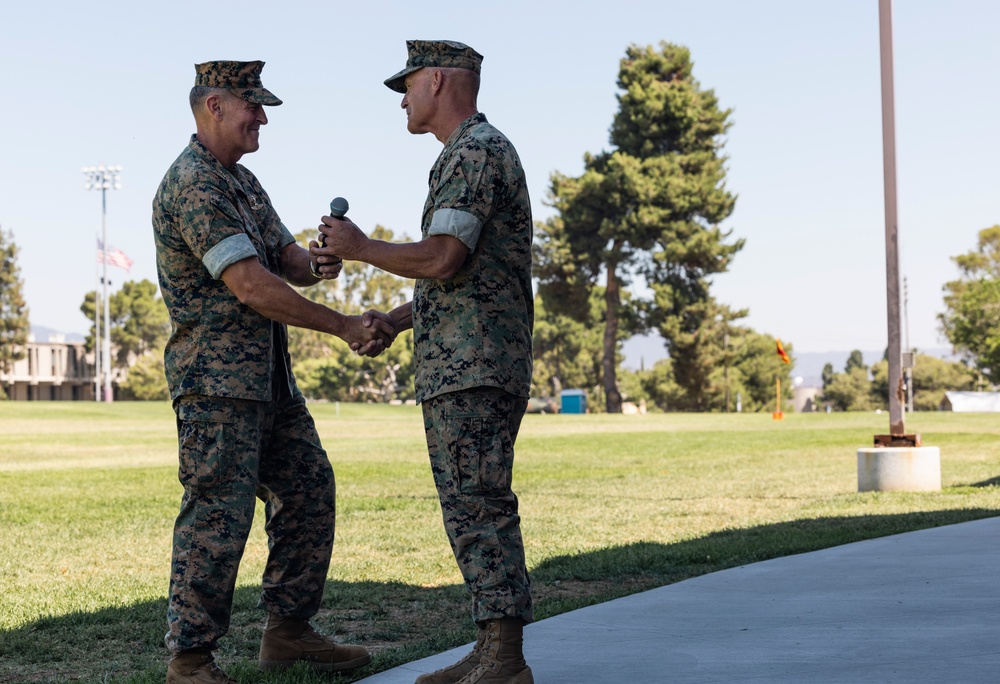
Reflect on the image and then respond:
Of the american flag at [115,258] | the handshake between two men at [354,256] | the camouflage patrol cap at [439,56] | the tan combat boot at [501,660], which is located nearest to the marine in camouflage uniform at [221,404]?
the handshake between two men at [354,256]

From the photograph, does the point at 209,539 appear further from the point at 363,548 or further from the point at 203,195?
the point at 363,548

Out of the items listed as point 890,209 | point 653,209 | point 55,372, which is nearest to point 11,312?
point 55,372

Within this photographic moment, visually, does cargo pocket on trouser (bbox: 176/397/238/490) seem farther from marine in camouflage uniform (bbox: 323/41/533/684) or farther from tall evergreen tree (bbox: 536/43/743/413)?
tall evergreen tree (bbox: 536/43/743/413)

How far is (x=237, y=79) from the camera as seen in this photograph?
4.56 meters

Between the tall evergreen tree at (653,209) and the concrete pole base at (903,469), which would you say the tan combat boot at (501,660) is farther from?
the tall evergreen tree at (653,209)

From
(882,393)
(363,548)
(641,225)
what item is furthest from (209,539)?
(882,393)

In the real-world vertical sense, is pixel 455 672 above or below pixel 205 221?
below

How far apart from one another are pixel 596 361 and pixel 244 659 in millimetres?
82619

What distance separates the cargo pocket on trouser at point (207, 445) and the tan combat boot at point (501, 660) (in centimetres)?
109

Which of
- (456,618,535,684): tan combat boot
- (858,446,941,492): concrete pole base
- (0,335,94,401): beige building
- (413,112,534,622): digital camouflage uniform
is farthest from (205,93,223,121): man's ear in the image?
(0,335,94,401): beige building

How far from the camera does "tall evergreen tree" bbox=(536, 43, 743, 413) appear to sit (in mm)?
58844

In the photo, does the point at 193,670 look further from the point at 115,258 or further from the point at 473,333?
the point at 115,258

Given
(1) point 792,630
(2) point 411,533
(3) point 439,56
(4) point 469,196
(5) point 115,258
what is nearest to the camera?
(4) point 469,196

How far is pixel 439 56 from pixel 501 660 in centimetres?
209
